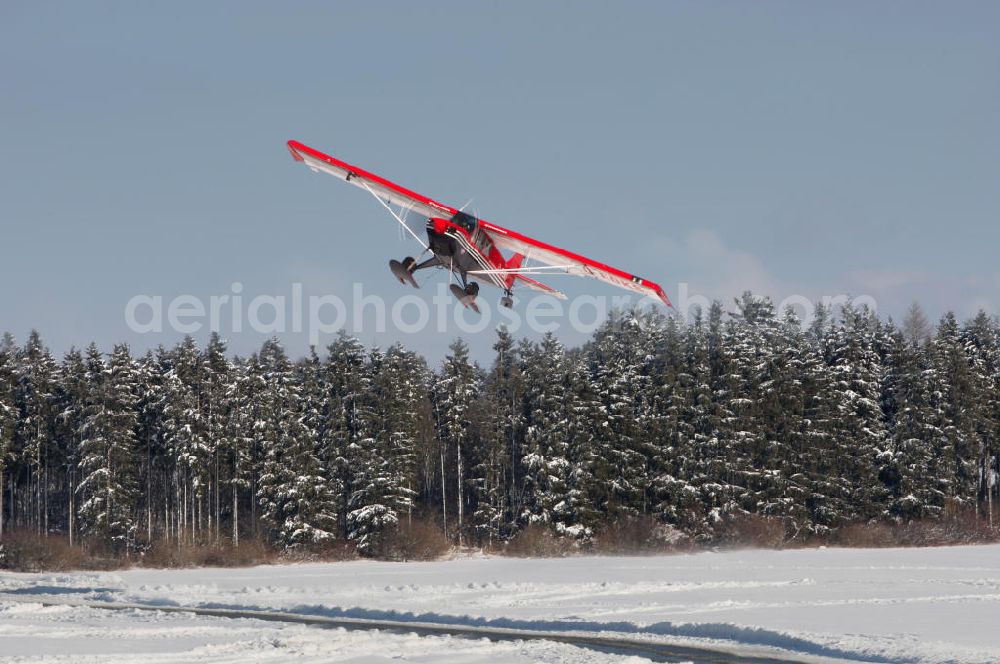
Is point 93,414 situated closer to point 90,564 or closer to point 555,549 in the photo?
point 90,564

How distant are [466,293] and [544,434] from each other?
25.8 meters

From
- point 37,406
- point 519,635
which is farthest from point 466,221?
point 37,406

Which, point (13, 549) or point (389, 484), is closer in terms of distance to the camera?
point (13, 549)

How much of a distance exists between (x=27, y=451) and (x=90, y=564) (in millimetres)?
12831

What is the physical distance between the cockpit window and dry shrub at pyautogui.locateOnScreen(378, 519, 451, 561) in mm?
24954

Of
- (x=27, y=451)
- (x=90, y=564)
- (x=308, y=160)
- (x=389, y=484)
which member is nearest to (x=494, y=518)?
(x=389, y=484)

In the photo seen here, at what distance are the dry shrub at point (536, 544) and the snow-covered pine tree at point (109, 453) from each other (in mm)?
17704

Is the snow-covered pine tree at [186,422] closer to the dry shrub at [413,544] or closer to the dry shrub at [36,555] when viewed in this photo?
the dry shrub at [36,555]

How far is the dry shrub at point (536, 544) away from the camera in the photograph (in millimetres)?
49219

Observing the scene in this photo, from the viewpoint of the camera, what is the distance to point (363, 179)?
3109 cm

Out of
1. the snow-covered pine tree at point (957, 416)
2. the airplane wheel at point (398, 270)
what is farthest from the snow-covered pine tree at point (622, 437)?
the airplane wheel at point (398, 270)

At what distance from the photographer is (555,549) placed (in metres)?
49.8

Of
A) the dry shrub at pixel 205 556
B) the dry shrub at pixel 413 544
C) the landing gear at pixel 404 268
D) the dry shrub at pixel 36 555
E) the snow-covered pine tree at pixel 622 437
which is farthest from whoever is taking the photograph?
the snow-covered pine tree at pixel 622 437

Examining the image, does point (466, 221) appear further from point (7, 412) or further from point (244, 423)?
point (7, 412)
